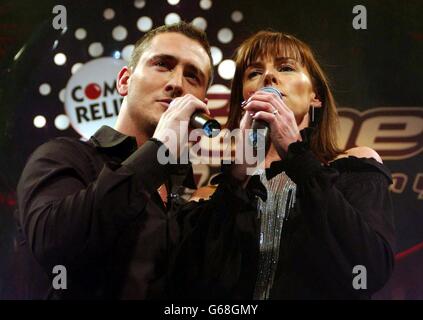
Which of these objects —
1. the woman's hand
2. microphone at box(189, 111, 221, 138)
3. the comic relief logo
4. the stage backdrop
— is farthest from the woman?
the comic relief logo

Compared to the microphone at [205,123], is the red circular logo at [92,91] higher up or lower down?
higher up

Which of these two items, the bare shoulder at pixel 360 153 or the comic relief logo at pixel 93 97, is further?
the comic relief logo at pixel 93 97

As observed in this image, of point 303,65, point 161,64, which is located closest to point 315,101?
point 303,65

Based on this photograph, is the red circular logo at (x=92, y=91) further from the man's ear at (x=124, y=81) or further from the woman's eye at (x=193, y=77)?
the woman's eye at (x=193, y=77)

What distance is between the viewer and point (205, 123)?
113cm

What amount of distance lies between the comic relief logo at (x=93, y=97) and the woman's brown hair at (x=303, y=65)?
40 centimetres

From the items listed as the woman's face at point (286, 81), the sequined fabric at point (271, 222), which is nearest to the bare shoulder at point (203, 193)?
the sequined fabric at point (271, 222)

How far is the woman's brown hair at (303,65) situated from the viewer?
58.2 inches

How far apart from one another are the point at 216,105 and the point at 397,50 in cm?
57

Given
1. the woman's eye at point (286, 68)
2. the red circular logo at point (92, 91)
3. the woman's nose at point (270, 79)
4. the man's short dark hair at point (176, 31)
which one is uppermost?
the man's short dark hair at point (176, 31)

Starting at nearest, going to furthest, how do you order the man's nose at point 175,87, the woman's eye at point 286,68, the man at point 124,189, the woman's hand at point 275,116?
1. the man at point 124,189
2. the woman's hand at point 275,116
3. the man's nose at point 175,87
4. the woman's eye at point 286,68

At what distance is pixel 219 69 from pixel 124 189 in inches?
28.6

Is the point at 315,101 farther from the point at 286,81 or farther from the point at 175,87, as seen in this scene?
the point at 175,87

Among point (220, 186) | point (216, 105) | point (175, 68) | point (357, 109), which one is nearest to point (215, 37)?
point (216, 105)
